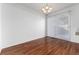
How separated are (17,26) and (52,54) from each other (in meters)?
0.70

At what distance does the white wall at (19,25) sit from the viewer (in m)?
1.46

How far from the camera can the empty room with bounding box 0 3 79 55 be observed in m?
1.47

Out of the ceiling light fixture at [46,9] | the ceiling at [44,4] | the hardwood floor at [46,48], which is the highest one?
the ceiling at [44,4]

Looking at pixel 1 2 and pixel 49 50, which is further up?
pixel 1 2

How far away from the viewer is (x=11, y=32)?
1485 mm

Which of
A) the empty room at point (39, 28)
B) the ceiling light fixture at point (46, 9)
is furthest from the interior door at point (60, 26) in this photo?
the ceiling light fixture at point (46, 9)

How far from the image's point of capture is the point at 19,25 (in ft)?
4.99

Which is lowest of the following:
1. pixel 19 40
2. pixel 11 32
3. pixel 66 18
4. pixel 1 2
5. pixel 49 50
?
pixel 49 50

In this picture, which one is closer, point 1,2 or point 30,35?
point 1,2

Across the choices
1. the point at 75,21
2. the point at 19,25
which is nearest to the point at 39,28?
the point at 19,25

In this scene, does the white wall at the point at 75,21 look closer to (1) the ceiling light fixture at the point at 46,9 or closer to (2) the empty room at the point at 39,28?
(2) the empty room at the point at 39,28

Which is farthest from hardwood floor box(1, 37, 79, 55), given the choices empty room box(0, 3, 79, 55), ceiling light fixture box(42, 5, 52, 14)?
ceiling light fixture box(42, 5, 52, 14)

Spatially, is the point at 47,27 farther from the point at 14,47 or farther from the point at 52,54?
the point at 14,47
